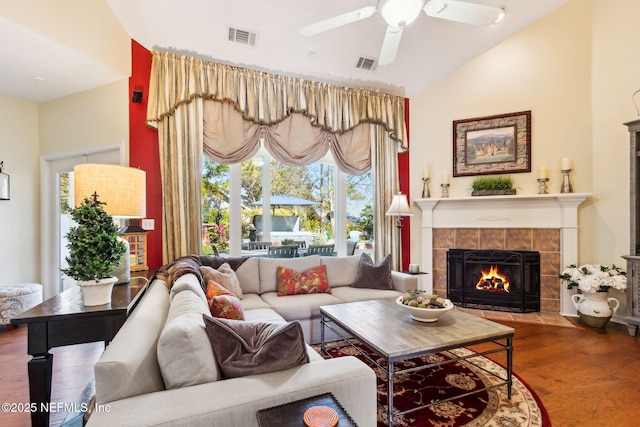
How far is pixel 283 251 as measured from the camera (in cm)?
410

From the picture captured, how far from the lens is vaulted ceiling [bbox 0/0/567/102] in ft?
9.98

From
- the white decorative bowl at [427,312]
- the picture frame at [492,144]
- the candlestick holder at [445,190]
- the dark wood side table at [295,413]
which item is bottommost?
the white decorative bowl at [427,312]

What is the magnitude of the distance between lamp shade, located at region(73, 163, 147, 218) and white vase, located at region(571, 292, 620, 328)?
4568 millimetres

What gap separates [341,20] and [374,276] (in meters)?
2.57

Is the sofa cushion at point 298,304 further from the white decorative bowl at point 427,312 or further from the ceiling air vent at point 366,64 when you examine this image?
the ceiling air vent at point 366,64

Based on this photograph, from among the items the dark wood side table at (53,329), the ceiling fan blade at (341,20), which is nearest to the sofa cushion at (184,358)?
the dark wood side table at (53,329)

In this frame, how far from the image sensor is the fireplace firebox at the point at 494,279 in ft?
13.5

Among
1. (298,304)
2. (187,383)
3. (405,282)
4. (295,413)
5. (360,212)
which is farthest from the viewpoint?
(360,212)

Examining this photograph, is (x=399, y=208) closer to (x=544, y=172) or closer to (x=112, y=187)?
(x=544, y=172)

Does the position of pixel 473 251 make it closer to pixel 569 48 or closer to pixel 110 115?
pixel 569 48

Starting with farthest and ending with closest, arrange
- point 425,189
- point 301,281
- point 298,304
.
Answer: point 425,189 < point 301,281 < point 298,304

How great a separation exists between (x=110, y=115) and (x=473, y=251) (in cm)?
487

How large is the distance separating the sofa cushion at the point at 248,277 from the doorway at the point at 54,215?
223 cm

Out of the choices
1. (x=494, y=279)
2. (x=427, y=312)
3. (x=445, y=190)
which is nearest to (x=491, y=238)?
(x=494, y=279)
